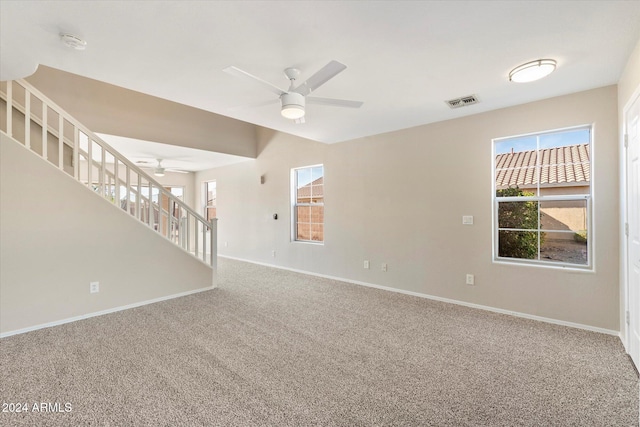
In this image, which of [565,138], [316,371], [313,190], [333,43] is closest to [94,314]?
[316,371]

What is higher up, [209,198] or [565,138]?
[565,138]

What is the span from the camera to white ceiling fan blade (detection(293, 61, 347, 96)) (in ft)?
6.24

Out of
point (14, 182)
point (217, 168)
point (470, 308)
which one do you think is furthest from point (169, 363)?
point (217, 168)

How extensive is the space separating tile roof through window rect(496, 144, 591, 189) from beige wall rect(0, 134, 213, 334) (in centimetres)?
463

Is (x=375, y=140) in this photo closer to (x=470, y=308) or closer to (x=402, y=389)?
(x=470, y=308)

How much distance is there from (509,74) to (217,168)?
6.77 meters

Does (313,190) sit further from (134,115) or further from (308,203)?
Answer: (134,115)

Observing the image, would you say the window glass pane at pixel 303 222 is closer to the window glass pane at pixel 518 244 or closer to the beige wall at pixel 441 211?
the beige wall at pixel 441 211

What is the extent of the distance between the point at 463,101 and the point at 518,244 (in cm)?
185

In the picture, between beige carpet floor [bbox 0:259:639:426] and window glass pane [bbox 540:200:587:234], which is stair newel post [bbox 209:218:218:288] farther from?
window glass pane [bbox 540:200:587:234]

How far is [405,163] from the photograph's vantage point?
420 centimetres

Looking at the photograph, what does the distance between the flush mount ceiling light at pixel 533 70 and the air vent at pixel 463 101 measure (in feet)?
1.84

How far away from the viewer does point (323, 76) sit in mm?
2086

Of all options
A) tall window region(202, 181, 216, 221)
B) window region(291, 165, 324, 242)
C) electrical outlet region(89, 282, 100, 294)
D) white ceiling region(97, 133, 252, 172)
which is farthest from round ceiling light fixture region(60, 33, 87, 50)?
tall window region(202, 181, 216, 221)
